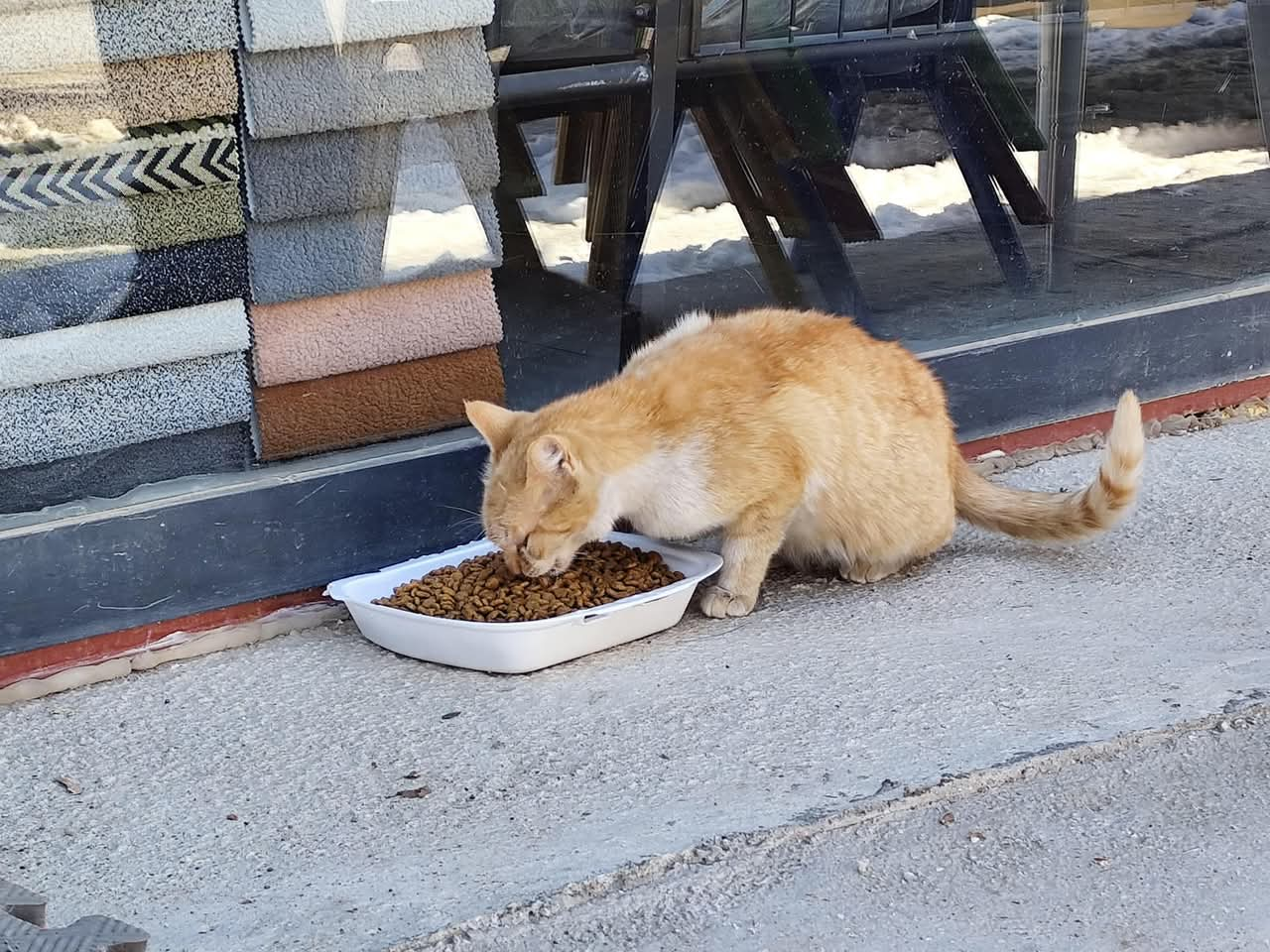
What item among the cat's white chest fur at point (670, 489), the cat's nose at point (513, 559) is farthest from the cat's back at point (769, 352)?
the cat's nose at point (513, 559)

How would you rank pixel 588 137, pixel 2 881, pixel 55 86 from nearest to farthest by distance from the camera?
pixel 2 881 → pixel 55 86 → pixel 588 137

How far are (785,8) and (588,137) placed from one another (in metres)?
0.69

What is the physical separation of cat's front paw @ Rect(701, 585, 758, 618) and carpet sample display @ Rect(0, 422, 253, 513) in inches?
44.7

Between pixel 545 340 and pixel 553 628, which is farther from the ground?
pixel 545 340

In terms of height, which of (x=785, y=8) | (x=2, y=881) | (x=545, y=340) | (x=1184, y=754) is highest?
(x=785, y=8)

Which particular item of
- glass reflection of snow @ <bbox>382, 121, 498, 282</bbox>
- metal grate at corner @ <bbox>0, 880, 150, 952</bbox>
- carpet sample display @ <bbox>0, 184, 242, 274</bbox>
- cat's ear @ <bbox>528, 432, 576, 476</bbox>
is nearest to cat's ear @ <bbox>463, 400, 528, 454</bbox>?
cat's ear @ <bbox>528, 432, 576, 476</bbox>

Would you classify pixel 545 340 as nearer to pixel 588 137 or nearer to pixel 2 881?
pixel 588 137

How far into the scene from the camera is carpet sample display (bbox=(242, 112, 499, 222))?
11.1ft

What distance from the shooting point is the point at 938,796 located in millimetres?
2730

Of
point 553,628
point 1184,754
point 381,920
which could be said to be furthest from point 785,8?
point 381,920

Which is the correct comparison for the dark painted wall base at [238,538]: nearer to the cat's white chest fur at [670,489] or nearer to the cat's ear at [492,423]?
the cat's ear at [492,423]

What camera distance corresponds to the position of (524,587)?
3.38m

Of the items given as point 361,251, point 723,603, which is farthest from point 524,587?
point 361,251

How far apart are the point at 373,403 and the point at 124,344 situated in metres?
0.61
